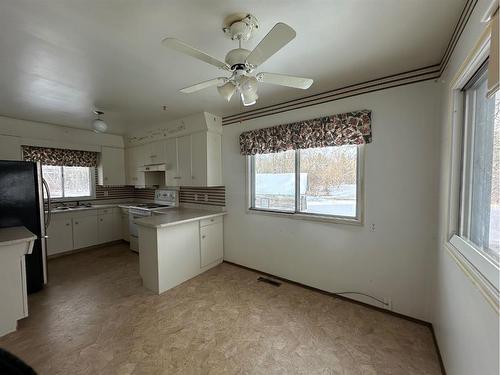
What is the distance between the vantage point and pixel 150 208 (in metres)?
4.04

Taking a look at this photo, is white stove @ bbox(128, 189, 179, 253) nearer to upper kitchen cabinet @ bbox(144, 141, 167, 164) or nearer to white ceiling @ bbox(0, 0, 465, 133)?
upper kitchen cabinet @ bbox(144, 141, 167, 164)

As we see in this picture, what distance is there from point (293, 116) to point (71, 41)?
2204 mm

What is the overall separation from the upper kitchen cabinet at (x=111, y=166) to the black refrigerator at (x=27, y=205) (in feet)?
5.91

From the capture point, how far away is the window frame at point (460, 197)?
962 mm

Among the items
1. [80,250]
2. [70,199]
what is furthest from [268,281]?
[70,199]

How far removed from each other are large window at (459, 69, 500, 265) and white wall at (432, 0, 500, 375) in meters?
0.17

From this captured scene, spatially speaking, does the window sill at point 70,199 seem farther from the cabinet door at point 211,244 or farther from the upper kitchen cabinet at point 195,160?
the cabinet door at point 211,244

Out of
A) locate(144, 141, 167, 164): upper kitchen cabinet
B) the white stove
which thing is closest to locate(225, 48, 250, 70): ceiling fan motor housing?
locate(144, 141, 167, 164): upper kitchen cabinet

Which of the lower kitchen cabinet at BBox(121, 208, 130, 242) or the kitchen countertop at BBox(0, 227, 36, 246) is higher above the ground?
the kitchen countertop at BBox(0, 227, 36, 246)

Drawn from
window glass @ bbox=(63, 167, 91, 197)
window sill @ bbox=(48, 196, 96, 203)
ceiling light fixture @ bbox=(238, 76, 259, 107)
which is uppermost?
ceiling light fixture @ bbox=(238, 76, 259, 107)

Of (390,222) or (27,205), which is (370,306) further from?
(27,205)

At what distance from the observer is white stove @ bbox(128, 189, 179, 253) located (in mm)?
3993

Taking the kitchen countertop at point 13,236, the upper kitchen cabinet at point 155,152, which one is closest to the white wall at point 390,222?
the upper kitchen cabinet at point 155,152

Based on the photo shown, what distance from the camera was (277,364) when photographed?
1.65 meters
